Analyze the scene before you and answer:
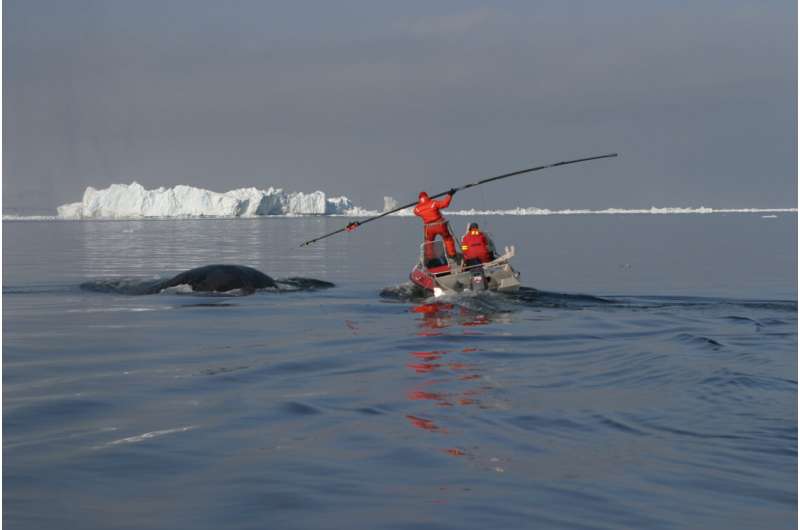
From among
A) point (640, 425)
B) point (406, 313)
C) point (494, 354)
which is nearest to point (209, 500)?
point (640, 425)

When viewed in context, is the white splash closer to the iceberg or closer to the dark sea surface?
the dark sea surface

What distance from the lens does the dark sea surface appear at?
705cm

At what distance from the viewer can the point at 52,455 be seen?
841 cm

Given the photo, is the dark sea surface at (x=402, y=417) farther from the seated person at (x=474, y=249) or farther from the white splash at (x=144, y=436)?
the seated person at (x=474, y=249)

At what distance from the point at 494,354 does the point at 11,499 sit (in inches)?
328

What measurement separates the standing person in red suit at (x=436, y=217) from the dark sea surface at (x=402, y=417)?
9.10ft

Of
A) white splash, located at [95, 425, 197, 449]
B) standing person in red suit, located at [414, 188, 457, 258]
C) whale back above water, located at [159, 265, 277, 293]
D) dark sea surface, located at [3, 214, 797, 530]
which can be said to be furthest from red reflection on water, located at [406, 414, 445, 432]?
whale back above water, located at [159, 265, 277, 293]

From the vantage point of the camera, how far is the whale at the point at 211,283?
82.0 feet

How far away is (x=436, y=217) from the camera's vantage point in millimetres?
23500

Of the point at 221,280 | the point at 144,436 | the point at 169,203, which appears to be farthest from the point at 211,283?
the point at 169,203

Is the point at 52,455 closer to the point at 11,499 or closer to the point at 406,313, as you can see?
the point at 11,499

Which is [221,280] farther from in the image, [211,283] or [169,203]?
[169,203]

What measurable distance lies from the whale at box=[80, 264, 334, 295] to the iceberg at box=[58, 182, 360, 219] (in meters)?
127

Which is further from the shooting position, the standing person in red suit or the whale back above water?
the whale back above water
